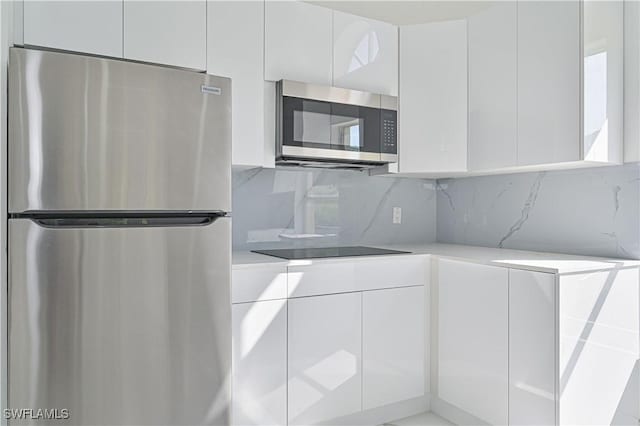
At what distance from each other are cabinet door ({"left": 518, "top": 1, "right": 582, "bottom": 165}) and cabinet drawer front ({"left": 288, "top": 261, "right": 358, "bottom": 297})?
105 cm

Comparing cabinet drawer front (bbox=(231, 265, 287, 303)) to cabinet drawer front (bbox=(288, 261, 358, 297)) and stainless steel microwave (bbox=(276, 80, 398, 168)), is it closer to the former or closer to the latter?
cabinet drawer front (bbox=(288, 261, 358, 297))

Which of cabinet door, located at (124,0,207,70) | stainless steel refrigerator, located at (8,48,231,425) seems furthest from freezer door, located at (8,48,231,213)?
cabinet door, located at (124,0,207,70)

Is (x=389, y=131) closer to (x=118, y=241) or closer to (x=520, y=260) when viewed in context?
(x=520, y=260)

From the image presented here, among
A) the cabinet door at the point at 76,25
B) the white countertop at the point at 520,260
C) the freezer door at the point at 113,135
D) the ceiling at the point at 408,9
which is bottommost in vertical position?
the white countertop at the point at 520,260

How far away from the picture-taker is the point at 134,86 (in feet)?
4.93

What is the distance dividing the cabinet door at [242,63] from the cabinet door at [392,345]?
3.05 feet

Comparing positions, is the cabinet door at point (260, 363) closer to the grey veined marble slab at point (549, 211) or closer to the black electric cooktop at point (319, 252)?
the black electric cooktop at point (319, 252)

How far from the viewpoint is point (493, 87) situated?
8.16 ft

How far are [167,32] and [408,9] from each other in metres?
1.38

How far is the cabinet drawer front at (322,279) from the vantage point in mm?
2112

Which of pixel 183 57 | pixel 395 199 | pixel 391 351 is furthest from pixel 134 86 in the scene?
pixel 395 199

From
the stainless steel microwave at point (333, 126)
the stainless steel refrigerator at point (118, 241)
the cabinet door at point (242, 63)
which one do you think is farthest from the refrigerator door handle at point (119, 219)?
the stainless steel microwave at point (333, 126)

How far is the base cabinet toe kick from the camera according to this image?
6.39 ft

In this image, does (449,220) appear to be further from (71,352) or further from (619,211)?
(71,352)
